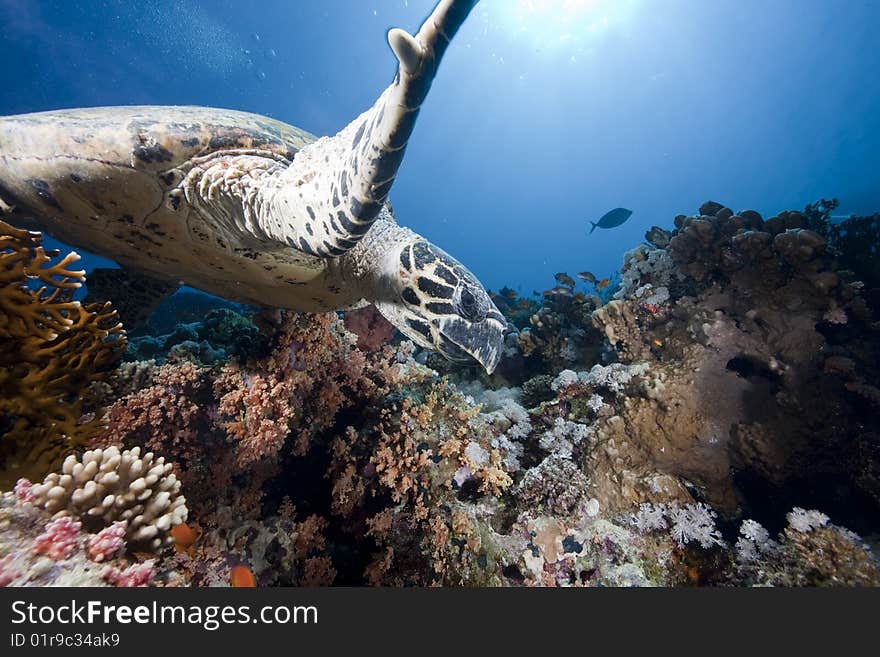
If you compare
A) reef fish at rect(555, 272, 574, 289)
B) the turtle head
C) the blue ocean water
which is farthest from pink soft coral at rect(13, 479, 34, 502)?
the blue ocean water

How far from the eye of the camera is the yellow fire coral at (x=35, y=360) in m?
1.72

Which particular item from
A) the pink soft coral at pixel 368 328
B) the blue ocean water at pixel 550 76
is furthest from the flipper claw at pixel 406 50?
the blue ocean water at pixel 550 76

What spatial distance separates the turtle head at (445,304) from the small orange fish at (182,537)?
1504mm

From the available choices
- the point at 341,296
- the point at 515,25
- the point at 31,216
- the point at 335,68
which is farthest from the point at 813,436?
the point at 335,68

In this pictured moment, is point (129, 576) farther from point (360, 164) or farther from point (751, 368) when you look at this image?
point (751, 368)

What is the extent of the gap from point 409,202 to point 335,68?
4887 cm

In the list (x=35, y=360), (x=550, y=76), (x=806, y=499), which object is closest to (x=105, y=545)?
(x=35, y=360)

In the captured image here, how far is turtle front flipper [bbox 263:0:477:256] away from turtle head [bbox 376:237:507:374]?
0.65 meters

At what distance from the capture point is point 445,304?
2141 millimetres

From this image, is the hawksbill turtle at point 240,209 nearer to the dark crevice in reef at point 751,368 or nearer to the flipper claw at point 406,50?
the flipper claw at point 406,50

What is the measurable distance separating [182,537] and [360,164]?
1.70m

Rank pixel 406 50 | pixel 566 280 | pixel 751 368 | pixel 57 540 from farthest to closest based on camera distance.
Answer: pixel 566 280, pixel 751 368, pixel 57 540, pixel 406 50

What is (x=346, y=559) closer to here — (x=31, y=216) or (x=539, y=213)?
(x=31, y=216)

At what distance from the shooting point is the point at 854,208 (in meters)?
26.2
